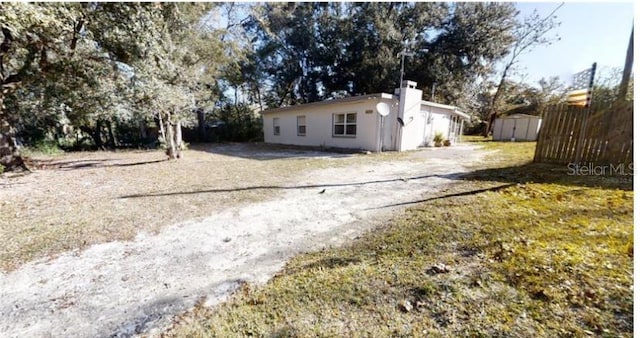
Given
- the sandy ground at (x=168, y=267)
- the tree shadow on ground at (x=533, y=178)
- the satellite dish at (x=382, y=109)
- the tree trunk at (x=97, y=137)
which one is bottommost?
the sandy ground at (x=168, y=267)

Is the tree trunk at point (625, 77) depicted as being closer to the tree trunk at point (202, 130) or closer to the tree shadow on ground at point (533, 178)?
the tree shadow on ground at point (533, 178)

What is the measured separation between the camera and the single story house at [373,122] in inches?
433

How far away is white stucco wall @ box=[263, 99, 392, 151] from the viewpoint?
11086 mm

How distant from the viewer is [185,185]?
552 cm

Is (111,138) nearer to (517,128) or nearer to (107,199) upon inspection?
(107,199)

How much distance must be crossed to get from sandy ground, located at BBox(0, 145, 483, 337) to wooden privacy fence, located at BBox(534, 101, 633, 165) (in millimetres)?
5016

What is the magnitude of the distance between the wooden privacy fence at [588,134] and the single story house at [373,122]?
16.3ft

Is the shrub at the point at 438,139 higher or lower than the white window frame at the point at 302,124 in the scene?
lower

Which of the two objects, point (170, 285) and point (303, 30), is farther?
point (303, 30)

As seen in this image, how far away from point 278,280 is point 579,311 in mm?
2113

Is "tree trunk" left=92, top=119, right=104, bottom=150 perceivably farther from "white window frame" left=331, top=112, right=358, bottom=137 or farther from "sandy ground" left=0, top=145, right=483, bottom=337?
"sandy ground" left=0, top=145, right=483, bottom=337

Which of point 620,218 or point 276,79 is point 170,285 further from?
point 276,79

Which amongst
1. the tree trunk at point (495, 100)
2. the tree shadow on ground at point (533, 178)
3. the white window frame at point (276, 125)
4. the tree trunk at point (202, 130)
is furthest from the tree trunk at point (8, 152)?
the tree trunk at point (495, 100)

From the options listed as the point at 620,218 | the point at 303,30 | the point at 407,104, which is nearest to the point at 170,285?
the point at 620,218
